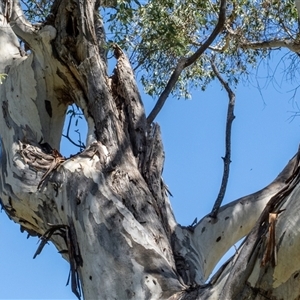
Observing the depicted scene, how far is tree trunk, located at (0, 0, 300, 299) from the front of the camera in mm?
1828

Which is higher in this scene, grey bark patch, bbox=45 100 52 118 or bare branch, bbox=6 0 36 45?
bare branch, bbox=6 0 36 45

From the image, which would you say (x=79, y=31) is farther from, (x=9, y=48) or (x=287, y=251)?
(x=287, y=251)

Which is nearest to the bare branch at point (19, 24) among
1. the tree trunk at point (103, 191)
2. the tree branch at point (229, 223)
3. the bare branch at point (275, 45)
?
the tree trunk at point (103, 191)

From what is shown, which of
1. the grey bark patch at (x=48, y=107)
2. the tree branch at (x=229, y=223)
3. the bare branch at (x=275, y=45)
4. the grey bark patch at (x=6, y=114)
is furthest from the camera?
the bare branch at (x=275, y=45)

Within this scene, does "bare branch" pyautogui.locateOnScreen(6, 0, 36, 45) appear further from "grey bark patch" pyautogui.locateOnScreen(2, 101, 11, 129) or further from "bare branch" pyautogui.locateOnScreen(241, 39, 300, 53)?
"bare branch" pyautogui.locateOnScreen(241, 39, 300, 53)

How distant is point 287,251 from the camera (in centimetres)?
163

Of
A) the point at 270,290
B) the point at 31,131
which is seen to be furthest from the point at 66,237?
the point at 270,290

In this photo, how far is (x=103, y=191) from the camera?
2.76 metres

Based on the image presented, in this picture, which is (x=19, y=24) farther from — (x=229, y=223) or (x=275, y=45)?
(x=275, y=45)

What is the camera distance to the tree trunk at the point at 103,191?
1.83 metres

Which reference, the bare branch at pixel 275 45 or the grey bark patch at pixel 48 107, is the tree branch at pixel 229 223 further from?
the bare branch at pixel 275 45

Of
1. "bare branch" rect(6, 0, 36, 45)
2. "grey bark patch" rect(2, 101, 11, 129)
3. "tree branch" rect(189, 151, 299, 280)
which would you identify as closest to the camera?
"tree branch" rect(189, 151, 299, 280)

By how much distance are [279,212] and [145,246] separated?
0.91 m

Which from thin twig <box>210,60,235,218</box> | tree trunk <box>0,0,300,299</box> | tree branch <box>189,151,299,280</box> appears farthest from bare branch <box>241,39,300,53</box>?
tree branch <box>189,151,299,280</box>
